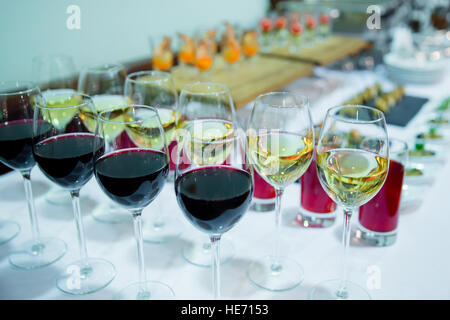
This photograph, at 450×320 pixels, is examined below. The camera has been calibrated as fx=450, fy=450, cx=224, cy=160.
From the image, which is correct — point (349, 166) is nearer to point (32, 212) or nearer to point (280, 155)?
point (280, 155)

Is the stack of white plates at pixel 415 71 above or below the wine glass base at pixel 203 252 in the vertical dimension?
above

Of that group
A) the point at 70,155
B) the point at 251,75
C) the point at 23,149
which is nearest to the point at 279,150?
the point at 70,155

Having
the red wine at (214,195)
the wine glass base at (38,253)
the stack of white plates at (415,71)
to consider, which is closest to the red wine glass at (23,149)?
the wine glass base at (38,253)

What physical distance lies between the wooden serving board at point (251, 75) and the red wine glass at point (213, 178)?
0.83 m

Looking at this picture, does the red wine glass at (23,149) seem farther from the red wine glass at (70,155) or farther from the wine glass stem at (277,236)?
the wine glass stem at (277,236)

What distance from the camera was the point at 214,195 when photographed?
60 cm

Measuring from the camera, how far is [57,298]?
711 millimetres

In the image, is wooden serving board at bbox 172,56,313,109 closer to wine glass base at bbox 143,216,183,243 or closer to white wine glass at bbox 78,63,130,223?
white wine glass at bbox 78,63,130,223

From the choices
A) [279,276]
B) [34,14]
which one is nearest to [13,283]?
[279,276]

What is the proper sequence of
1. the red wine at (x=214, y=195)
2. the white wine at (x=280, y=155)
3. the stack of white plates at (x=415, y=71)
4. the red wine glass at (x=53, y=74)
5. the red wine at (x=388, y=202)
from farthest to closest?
1. the stack of white plates at (x=415, y=71)
2. the red wine glass at (x=53, y=74)
3. the red wine at (x=388, y=202)
4. the white wine at (x=280, y=155)
5. the red wine at (x=214, y=195)

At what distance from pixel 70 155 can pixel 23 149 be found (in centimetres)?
14

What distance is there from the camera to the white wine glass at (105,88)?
97 centimetres
